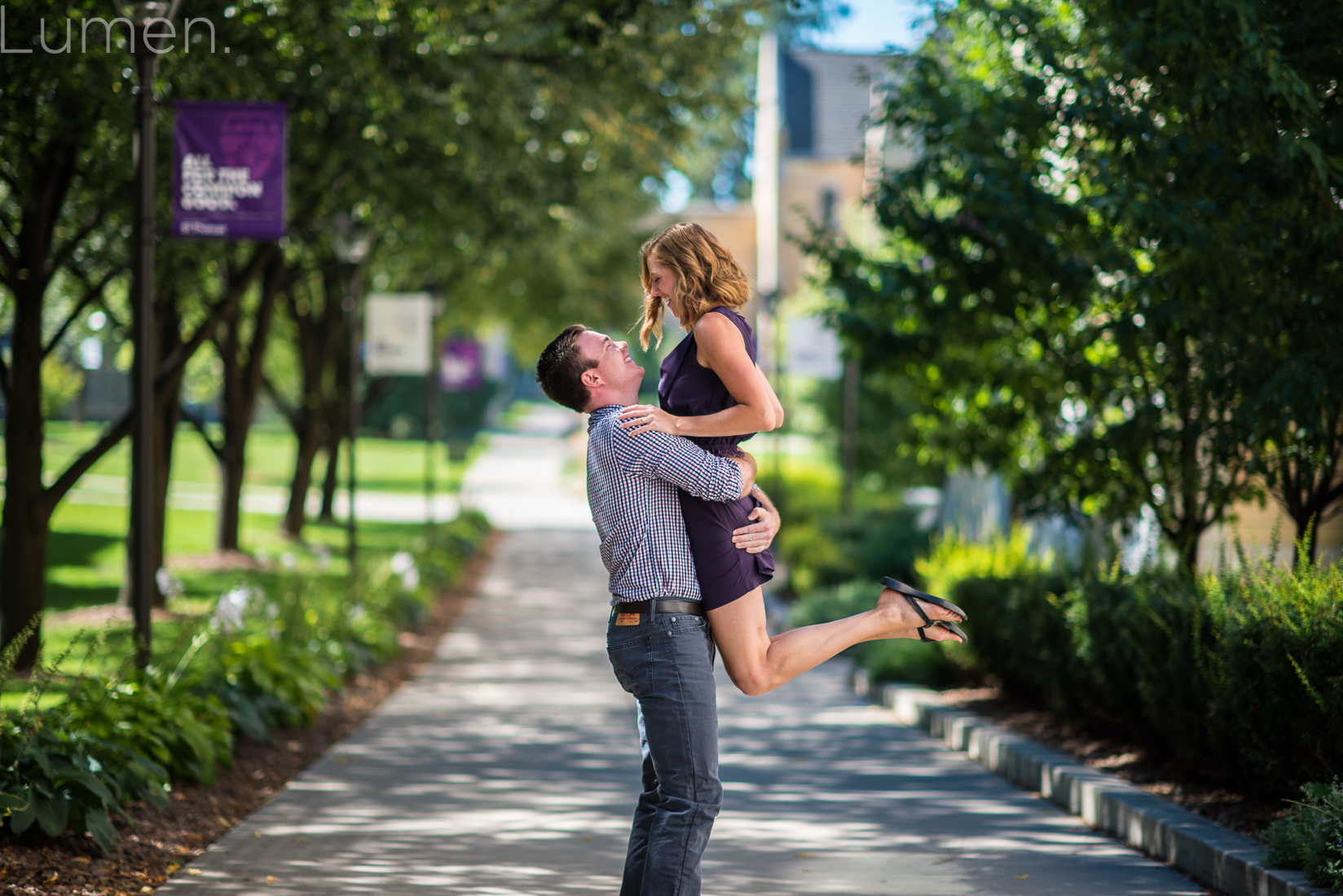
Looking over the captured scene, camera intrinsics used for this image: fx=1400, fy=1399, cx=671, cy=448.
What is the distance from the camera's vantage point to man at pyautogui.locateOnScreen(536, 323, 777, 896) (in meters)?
3.93

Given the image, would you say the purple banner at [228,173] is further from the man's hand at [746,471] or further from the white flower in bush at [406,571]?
the white flower in bush at [406,571]

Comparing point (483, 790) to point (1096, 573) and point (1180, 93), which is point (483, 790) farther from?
point (1180, 93)

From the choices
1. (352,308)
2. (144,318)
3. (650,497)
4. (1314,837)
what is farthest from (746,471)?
(352,308)

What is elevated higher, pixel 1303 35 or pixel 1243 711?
pixel 1303 35

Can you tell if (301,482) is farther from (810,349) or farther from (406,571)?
(810,349)

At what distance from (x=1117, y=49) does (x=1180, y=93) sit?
642 millimetres

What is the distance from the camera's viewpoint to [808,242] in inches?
377

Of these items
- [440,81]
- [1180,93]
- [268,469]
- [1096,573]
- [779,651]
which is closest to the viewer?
[779,651]

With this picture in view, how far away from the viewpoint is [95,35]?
8438 mm

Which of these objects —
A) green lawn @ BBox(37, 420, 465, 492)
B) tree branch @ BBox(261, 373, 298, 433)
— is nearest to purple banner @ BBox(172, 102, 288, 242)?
tree branch @ BBox(261, 373, 298, 433)

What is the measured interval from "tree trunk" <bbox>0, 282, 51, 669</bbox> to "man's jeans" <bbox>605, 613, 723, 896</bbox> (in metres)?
6.87

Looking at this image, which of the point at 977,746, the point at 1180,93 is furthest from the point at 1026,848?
the point at 1180,93

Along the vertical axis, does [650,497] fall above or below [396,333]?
below

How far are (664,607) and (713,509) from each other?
309mm
